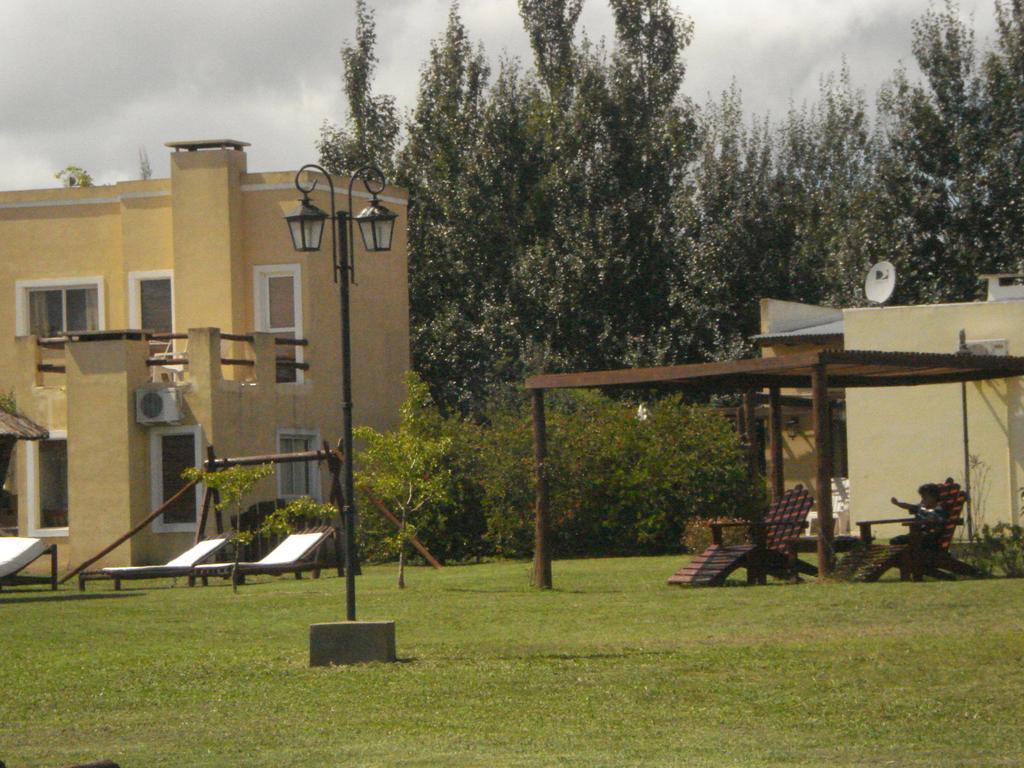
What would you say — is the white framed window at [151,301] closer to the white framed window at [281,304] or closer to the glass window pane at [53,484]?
the white framed window at [281,304]

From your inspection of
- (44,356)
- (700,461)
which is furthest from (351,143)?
(700,461)

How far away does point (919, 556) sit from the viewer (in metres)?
18.5

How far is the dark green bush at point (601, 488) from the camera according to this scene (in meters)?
27.6

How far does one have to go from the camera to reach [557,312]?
42844 mm

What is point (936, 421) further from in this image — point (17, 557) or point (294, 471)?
point (17, 557)

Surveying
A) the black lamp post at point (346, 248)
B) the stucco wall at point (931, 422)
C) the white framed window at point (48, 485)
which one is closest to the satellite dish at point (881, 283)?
the stucco wall at point (931, 422)

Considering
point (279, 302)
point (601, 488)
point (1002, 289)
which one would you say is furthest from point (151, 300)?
point (1002, 289)

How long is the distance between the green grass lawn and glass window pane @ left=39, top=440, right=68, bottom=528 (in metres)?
14.1

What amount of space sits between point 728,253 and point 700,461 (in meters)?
16.6

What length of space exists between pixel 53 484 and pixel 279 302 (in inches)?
222

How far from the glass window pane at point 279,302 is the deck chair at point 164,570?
31.5 feet

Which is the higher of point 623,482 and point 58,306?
point 58,306

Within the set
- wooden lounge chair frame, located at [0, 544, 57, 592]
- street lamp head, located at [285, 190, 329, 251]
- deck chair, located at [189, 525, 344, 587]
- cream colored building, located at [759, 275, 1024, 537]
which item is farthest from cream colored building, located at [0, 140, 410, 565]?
street lamp head, located at [285, 190, 329, 251]

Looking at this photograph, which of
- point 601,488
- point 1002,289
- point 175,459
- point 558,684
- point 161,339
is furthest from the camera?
point 161,339
